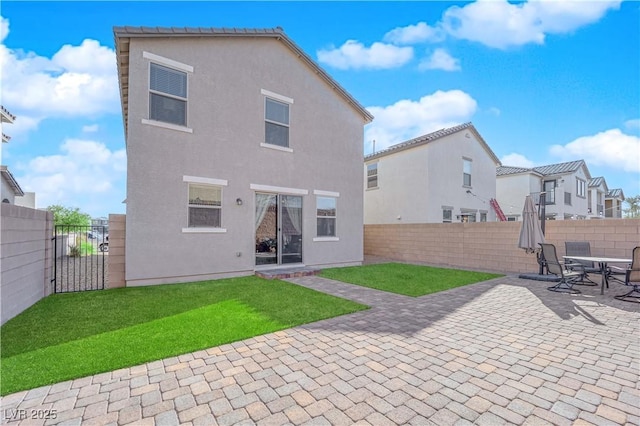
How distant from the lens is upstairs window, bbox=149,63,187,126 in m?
8.47

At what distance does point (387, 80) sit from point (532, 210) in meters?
9.15

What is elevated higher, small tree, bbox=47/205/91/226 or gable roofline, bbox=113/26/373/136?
gable roofline, bbox=113/26/373/136

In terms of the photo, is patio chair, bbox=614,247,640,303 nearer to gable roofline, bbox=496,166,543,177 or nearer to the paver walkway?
the paver walkway

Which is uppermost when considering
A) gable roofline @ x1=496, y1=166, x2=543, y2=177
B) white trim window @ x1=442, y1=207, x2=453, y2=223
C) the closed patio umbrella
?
gable roofline @ x1=496, y1=166, x2=543, y2=177

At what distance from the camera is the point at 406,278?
31.7ft

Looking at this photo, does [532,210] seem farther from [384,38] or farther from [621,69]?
[384,38]

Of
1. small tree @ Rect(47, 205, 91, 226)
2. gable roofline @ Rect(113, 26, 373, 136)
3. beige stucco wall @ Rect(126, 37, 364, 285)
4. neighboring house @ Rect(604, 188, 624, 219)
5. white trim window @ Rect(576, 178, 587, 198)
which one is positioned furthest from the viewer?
neighboring house @ Rect(604, 188, 624, 219)

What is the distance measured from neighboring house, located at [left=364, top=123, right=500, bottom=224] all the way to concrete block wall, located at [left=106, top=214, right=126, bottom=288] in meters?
14.8

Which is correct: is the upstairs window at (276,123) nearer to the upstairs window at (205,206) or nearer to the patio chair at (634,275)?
the upstairs window at (205,206)

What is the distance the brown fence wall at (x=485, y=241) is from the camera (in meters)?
8.98

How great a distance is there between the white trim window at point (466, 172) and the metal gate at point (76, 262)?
19438 mm

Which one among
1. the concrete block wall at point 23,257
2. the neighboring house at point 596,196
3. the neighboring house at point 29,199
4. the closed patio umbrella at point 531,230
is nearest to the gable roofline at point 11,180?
the neighboring house at point 29,199

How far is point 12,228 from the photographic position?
17.1ft

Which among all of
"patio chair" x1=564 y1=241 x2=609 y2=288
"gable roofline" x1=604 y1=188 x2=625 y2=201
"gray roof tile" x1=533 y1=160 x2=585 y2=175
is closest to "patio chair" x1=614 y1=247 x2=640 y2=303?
"patio chair" x1=564 y1=241 x2=609 y2=288
